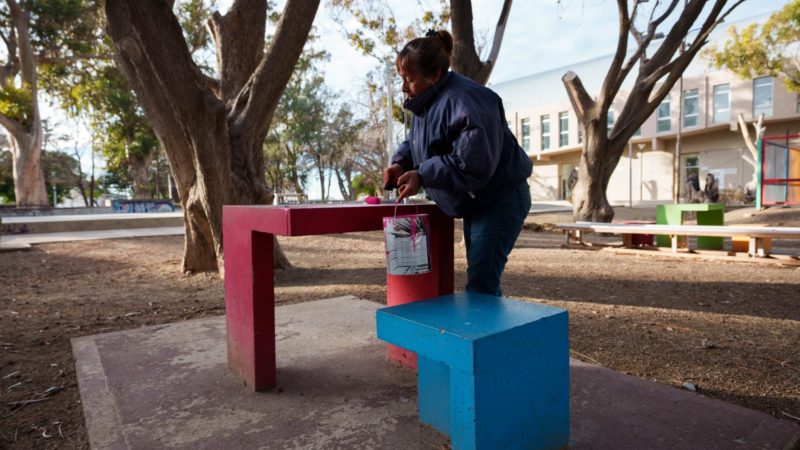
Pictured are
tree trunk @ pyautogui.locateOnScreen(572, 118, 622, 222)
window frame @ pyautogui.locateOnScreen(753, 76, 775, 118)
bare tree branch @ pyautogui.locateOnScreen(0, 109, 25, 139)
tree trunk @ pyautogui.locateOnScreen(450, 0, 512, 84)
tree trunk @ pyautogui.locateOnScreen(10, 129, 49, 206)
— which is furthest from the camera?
window frame @ pyautogui.locateOnScreen(753, 76, 775, 118)

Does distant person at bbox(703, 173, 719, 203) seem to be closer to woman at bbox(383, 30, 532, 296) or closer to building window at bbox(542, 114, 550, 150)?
building window at bbox(542, 114, 550, 150)

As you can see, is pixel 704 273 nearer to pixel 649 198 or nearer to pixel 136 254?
pixel 136 254

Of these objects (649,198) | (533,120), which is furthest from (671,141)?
(533,120)

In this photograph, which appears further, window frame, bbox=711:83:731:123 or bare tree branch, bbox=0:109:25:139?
window frame, bbox=711:83:731:123

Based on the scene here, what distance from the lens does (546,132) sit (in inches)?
1380

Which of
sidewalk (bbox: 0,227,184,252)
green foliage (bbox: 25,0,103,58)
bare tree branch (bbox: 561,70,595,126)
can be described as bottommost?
sidewalk (bbox: 0,227,184,252)

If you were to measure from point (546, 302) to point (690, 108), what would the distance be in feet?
94.3

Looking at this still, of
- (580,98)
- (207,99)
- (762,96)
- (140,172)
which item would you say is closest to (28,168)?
(140,172)

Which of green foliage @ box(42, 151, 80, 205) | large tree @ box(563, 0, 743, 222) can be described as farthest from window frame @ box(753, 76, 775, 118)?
green foliage @ box(42, 151, 80, 205)

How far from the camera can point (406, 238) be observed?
6.51ft

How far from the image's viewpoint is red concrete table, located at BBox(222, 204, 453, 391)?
217 centimetres

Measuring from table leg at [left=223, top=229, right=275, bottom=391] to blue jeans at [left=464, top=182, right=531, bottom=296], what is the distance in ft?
3.25

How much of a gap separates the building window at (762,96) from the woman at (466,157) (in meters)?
29.2

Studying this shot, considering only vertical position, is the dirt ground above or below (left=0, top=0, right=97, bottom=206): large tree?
below
